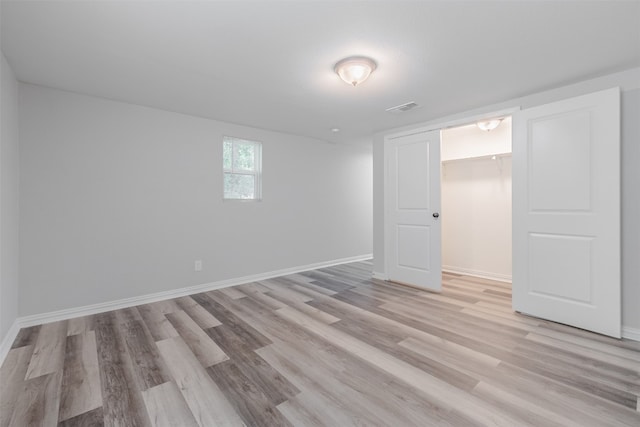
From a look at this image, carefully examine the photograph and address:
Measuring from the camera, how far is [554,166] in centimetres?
267

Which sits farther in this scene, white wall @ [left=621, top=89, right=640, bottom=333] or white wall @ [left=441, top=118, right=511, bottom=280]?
white wall @ [left=441, top=118, right=511, bottom=280]

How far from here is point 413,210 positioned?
3.95m

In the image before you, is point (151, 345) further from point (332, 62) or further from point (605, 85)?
point (605, 85)

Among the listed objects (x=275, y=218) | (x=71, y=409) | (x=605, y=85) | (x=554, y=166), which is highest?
(x=605, y=85)

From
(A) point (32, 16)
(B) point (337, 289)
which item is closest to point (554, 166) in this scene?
(B) point (337, 289)

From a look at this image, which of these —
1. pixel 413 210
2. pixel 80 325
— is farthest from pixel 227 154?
pixel 413 210

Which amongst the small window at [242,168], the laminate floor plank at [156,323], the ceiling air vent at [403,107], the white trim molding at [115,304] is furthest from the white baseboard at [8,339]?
the ceiling air vent at [403,107]

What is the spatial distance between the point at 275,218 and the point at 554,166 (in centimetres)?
361

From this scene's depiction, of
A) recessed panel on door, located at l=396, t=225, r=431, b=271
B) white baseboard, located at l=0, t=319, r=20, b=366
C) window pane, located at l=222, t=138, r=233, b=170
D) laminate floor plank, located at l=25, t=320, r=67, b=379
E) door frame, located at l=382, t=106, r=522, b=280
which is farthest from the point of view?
window pane, located at l=222, t=138, r=233, b=170

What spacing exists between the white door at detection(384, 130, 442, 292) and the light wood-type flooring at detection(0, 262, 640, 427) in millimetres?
865

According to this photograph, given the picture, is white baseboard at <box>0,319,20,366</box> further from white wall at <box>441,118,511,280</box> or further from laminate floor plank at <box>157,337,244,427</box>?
white wall at <box>441,118,511,280</box>

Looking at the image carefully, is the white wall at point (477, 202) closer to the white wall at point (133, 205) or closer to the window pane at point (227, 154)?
the white wall at point (133, 205)

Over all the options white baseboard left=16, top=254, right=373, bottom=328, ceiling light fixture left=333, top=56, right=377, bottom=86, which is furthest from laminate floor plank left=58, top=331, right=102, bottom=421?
ceiling light fixture left=333, top=56, right=377, bottom=86

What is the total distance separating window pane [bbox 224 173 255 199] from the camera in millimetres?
4074
